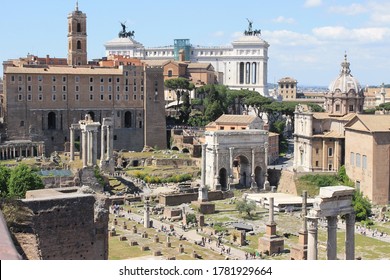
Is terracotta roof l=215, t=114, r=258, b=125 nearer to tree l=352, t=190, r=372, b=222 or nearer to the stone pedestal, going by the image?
the stone pedestal

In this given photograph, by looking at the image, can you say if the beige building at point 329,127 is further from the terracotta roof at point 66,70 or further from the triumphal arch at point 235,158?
the terracotta roof at point 66,70

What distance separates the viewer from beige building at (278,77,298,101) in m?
105

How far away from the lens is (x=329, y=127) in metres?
48.5

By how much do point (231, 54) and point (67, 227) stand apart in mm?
78514

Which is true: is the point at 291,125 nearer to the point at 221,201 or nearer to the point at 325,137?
the point at 325,137

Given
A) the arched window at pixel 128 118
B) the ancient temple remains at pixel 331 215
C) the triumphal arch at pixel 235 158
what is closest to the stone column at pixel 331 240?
the ancient temple remains at pixel 331 215

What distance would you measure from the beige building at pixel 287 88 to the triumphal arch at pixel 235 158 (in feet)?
189

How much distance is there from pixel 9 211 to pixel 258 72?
253ft

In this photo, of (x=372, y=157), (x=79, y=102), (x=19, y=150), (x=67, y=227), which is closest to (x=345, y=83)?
(x=372, y=157)

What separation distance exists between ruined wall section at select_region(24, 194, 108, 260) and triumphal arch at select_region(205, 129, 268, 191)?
2821cm

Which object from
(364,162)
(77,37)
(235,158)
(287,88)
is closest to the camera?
(364,162)

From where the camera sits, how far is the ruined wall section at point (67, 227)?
51.7 ft

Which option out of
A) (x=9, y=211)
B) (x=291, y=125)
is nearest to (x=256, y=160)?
(x=291, y=125)

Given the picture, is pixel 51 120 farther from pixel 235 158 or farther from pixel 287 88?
pixel 287 88
